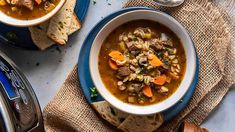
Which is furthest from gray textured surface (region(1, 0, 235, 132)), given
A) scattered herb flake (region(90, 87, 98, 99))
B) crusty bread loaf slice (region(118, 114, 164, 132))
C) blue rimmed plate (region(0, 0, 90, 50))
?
crusty bread loaf slice (region(118, 114, 164, 132))

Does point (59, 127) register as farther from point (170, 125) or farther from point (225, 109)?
point (225, 109)

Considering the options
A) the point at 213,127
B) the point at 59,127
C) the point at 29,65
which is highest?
the point at 29,65

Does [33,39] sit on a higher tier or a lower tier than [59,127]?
higher

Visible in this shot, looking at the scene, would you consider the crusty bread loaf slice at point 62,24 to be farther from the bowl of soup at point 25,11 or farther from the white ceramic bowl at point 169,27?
the white ceramic bowl at point 169,27

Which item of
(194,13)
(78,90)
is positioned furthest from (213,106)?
(78,90)

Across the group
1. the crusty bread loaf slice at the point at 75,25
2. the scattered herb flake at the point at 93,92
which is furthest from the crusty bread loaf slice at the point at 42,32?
the scattered herb flake at the point at 93,92

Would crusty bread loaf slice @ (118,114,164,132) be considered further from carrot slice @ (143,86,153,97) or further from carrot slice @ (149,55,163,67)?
carrot slice @ (149,55,163,67)
